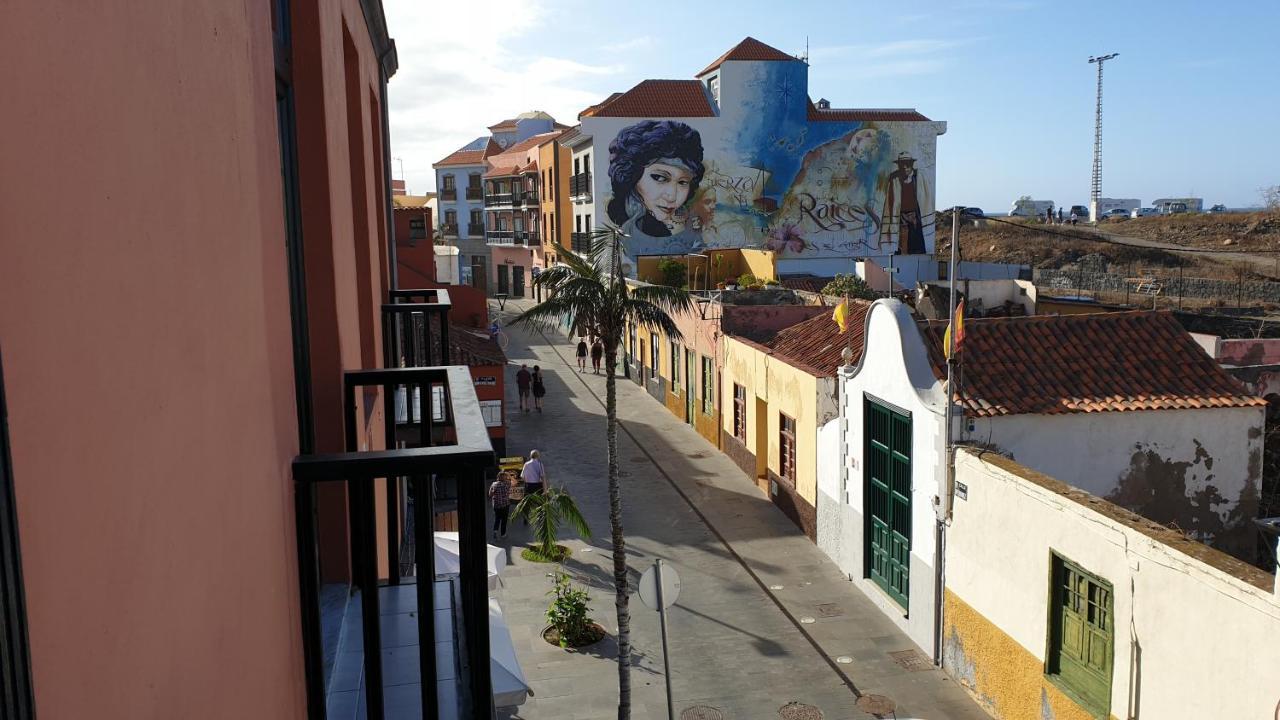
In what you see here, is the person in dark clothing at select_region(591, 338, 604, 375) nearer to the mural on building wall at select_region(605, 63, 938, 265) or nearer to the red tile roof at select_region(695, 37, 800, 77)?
the mural on building wall at select_region(605, 63, 938, 265)

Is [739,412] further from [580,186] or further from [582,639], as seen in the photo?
[580,186]

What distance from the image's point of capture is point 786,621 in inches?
597

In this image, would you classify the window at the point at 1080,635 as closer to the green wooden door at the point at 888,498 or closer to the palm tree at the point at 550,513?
the green wooden door at the point at 888,498

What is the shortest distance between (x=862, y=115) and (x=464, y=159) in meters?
36.7

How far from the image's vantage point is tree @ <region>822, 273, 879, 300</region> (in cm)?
3048

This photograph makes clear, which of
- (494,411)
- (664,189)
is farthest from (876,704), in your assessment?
(664,189)

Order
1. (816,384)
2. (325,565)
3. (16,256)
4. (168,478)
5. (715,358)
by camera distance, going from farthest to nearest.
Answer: (715,358)
(816,384)
(325,565)
(168,478)
(16,256)

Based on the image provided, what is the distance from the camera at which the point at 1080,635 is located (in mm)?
10414

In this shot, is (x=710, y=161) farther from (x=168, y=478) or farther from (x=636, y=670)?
(x=168, y=478)

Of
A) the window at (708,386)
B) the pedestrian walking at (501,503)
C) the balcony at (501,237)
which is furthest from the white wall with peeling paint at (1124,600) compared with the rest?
the balcony at (501,237)

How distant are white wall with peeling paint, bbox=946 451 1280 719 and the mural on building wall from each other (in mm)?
32365

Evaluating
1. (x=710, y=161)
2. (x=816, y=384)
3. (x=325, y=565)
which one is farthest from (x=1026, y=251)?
(x=325, y=565)

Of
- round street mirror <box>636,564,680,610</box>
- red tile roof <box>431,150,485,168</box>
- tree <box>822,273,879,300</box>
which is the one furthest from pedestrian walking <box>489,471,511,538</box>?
red tile roof <box>431,150,485,168</box>

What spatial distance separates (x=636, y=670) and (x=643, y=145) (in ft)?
110
